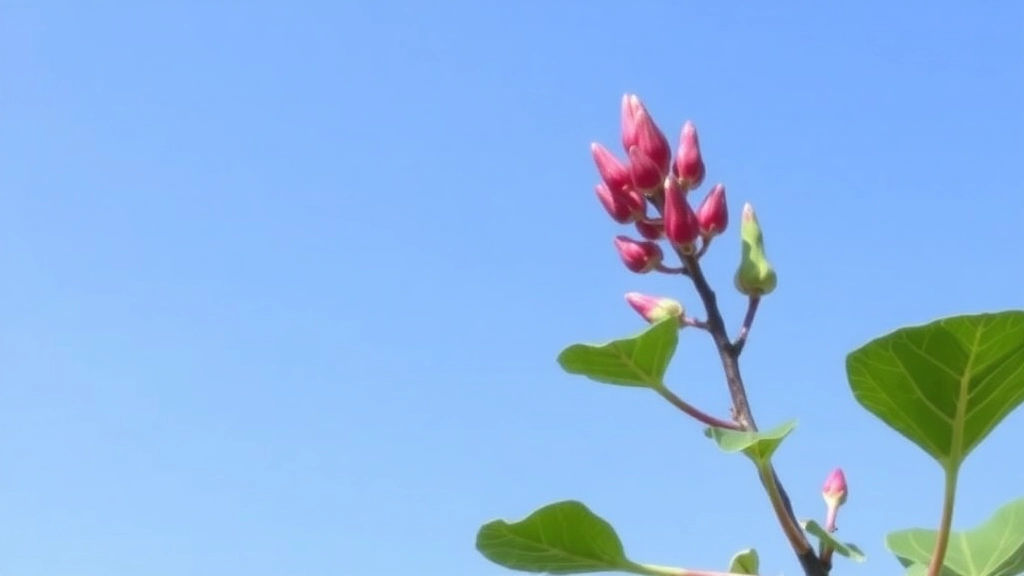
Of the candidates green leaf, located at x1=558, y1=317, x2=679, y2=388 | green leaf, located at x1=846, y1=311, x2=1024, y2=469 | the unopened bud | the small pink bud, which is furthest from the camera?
the small pink bud

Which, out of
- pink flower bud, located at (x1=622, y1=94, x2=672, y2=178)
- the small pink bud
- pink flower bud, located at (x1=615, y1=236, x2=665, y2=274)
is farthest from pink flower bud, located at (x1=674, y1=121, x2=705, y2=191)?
the small pink bud

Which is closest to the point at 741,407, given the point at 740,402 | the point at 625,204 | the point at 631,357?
the point at 740,402

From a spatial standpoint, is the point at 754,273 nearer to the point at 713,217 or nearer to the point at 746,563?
the point at 713,217

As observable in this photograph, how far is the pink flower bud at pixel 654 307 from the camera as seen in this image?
2.16 m

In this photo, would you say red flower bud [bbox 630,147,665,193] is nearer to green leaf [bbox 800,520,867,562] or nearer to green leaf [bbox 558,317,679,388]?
green leaf [bbox 558,317,679,388]

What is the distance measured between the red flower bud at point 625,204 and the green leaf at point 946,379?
0.57 m

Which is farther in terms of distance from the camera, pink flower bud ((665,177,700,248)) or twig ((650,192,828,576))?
pink flower bud ((665,177,700,248))

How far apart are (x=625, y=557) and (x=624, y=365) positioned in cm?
34

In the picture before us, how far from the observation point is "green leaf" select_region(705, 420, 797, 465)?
1732 mm

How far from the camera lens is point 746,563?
2025mm

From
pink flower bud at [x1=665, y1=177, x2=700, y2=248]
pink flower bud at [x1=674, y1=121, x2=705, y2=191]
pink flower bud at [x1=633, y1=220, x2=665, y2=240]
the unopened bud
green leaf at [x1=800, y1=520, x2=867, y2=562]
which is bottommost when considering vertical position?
green leaf at [x1=800, y1=520, x2=867, y2=562]

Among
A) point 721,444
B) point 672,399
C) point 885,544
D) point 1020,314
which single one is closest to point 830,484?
point 885,544

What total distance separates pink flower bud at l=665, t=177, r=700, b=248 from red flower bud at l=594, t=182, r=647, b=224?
0.12 m

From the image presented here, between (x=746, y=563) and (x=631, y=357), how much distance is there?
378mm
